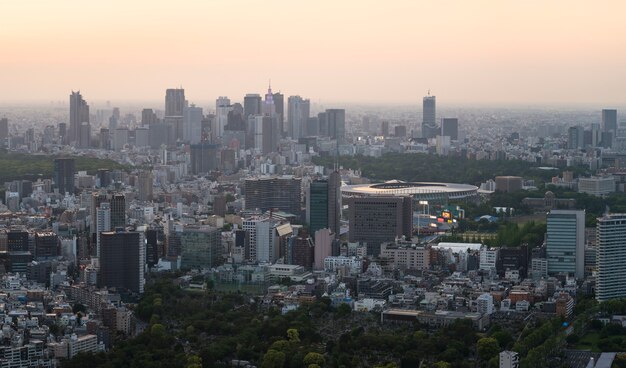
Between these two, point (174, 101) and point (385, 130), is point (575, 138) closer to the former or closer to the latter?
point (385, 130)

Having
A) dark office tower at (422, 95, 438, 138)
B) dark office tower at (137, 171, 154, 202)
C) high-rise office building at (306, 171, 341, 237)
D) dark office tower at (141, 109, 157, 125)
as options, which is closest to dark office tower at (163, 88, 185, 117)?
dark office tower at (141, 109, 157, 125)

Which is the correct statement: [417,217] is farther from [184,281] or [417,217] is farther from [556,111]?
[556,111]

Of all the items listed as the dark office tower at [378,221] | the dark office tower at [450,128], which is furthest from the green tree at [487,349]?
the dark office tower at [450,128]

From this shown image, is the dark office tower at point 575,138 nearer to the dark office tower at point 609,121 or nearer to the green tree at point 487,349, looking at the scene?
the dark office tower at point 609,121

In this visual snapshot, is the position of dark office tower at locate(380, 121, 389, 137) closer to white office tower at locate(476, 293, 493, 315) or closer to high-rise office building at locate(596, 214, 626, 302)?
high-rise office building at locate(596, 214, 626, 302)

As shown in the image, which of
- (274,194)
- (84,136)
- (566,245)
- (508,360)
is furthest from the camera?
(84,136)

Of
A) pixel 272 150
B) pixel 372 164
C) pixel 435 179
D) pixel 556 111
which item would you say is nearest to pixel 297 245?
pixel 435 179

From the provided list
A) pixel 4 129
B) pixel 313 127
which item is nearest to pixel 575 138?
pixel 313 127
